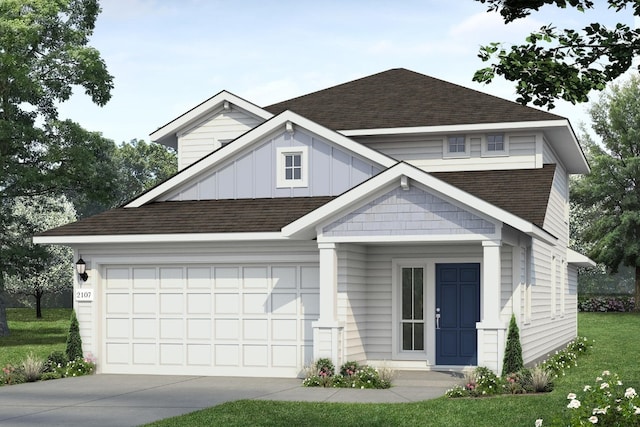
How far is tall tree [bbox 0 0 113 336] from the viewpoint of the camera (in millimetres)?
33219

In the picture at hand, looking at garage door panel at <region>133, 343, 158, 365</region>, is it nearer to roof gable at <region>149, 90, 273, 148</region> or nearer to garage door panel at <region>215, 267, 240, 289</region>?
garage door panel at <region>215, 267, 240, 289</region>

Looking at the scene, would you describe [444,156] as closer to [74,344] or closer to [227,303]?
[227,303]

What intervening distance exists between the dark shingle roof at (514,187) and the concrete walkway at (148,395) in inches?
144

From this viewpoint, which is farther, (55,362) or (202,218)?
(202,218)

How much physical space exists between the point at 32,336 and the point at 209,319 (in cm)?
1739

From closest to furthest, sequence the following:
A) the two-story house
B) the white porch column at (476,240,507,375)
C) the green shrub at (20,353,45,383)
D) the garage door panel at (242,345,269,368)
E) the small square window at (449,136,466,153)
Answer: the white porch column at (476,240,507,375)
the two-story house
the green shrub at (20,353,45,383)
the garage door panel at (242,345,269,368)
the small square window at (449,136,466,153)

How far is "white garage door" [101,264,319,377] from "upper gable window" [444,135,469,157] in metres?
5.71

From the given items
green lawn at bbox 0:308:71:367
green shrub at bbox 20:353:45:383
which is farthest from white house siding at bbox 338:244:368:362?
green lawn at bbox 0:308:71:367

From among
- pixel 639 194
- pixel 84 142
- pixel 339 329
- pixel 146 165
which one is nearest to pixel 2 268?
pixel 84 142

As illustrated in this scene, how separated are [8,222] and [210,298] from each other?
57.7 feet

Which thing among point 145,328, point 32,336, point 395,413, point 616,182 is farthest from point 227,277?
point 616,182

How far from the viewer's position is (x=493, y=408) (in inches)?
569

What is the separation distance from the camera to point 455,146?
2397cm

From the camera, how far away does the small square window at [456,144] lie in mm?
23922
